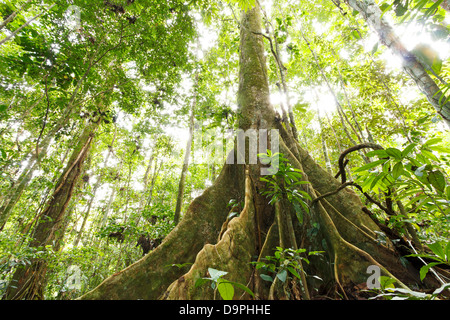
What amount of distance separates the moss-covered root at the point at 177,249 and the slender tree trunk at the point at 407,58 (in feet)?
6.63

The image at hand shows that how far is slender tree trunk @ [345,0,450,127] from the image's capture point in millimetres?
1387

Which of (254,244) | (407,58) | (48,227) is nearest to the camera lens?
(407,58)

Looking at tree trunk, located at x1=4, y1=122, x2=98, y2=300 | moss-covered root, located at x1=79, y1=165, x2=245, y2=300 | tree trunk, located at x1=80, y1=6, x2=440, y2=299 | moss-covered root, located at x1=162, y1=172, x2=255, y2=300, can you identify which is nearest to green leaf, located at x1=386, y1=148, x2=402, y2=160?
tree trunk, located at x1=80, y1=6, x2=440, y2=299

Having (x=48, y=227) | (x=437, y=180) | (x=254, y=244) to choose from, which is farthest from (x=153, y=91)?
(x=437, y=180)

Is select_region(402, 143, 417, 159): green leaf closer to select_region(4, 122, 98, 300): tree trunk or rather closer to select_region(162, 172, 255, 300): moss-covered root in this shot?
select_region(162, 172, 255, 300): moss-covered root

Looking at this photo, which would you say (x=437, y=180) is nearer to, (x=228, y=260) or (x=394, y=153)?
(x=394, y=153)

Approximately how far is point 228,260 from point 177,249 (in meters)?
0.76

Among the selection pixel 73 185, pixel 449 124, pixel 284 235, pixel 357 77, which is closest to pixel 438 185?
pixel 449 124

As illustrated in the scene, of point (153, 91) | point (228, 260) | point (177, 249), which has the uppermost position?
point (153, 91)

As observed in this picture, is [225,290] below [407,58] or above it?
below

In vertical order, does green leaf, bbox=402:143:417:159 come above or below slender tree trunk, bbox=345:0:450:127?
below

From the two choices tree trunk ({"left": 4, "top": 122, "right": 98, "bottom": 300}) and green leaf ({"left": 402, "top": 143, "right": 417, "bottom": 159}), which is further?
tree trunk ({"left": 4, "top": 122, "right": 98, "bottom": 300})

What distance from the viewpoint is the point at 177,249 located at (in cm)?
216

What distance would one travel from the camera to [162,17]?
3.78 meters
